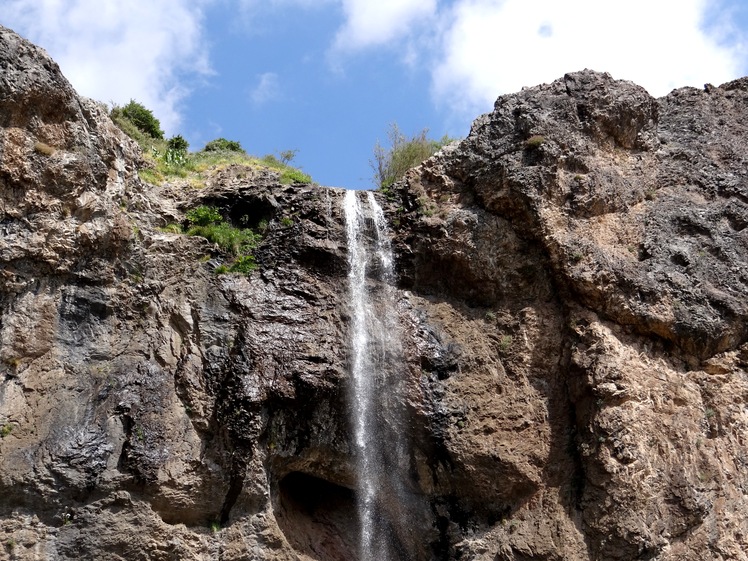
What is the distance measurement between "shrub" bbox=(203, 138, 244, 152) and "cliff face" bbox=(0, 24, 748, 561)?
834 centimetres

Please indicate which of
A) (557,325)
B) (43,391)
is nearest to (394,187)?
(557,325)

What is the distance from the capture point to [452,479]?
13.1m

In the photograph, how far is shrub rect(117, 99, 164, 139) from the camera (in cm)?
2400

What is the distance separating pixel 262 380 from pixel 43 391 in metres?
3.58

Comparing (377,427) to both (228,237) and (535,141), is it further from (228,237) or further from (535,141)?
(535,141)

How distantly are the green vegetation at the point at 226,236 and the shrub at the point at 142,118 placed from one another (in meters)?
10.2

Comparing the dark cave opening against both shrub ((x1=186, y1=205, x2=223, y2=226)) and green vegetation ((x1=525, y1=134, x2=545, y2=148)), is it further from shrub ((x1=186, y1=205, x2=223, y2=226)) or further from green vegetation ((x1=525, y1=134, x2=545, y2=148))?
green vegetation ((x1=525, y1=134, x2=545, y2=148))

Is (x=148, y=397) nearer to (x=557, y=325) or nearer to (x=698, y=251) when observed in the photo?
(x=557, y=325)

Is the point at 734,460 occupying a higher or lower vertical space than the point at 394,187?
lower

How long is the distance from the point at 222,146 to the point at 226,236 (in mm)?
10577

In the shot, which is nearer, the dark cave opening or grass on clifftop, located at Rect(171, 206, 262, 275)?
the dark cave opening

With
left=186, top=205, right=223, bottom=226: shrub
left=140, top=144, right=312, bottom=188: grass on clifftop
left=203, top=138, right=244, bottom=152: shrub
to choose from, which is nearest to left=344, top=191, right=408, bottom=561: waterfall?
left=186, top=205, right=223, bottom=226: shrub

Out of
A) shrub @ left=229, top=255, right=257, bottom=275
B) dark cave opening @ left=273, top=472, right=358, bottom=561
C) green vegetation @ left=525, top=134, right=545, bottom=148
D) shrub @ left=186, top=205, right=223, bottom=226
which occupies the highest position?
green vegetation @ left=525, top=134, right=545, bottom=148

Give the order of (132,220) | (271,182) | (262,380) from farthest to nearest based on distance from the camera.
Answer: (271,182), (132,220), (262,380)
